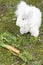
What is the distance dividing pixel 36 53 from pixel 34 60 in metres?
0.11

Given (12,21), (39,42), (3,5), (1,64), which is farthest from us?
(3,5)

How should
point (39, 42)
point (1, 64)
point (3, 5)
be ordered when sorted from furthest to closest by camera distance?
point (3, 5) → point (39, 42) → point (1, 64)

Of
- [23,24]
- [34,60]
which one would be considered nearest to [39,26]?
[23,24]

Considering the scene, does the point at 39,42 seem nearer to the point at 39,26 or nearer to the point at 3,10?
the point at 39,26

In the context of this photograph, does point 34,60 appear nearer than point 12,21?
Yes

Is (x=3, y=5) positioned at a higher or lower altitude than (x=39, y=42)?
higher

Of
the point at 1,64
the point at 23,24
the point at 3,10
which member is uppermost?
the point at 3,10

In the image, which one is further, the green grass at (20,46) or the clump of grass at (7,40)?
the clump of grass at (7,40)

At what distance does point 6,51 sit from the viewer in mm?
3236

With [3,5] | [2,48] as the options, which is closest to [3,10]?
[3,5]

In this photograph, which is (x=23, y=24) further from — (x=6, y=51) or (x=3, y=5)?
(x=3, y=5)

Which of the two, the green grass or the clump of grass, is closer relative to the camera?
the green grass

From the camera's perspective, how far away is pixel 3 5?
3969 millimetres

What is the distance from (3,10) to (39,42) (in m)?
0.81
